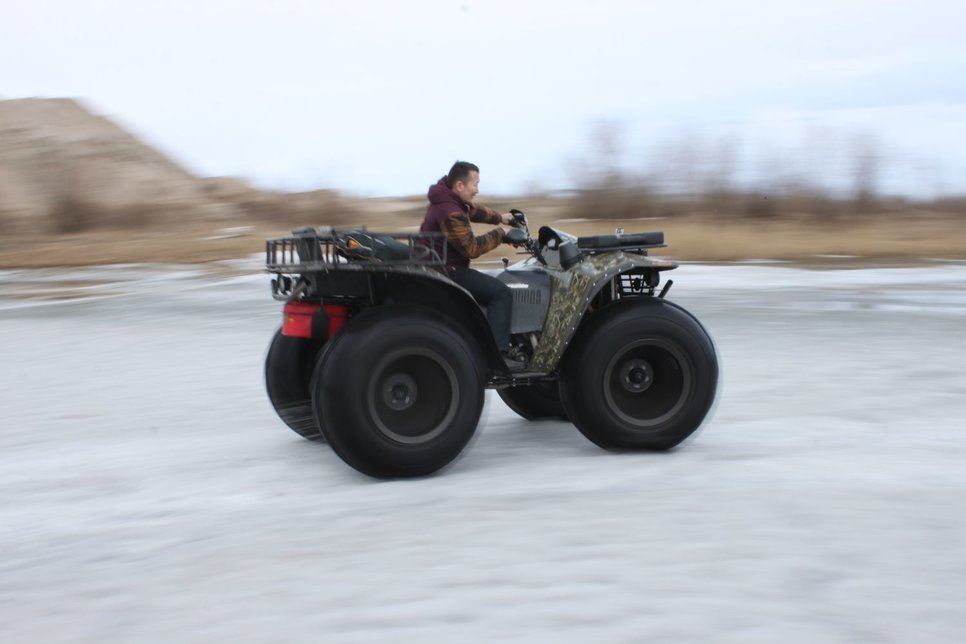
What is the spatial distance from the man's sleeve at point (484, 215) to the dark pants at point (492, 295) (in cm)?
37

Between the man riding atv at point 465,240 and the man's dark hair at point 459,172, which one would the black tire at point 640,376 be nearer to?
the man riding atv at point 465,240

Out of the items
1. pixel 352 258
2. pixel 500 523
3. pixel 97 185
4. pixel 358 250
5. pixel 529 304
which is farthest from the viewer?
pixel 97 185

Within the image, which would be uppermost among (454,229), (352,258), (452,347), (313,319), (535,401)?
(454,229)

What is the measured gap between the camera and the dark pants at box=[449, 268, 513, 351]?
6254 millimetres

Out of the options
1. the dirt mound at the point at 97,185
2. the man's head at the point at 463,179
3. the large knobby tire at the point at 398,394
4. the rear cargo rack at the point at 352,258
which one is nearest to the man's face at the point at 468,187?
the man's head at the point at 463,179

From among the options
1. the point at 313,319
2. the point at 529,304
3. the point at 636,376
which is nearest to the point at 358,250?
the point at 313,319

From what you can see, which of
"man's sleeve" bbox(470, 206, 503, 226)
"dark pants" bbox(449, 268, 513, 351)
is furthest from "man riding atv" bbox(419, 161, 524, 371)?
"man's sleeve" bbox(470, 206, 503, 226)

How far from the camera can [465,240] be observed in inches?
245

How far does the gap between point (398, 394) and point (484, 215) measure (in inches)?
54.2

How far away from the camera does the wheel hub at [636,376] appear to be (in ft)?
20.7

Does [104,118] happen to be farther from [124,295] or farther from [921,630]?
[921,630]

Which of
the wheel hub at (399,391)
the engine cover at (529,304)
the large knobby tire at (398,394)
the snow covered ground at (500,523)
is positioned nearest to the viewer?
the snow covered ground at (500,523)

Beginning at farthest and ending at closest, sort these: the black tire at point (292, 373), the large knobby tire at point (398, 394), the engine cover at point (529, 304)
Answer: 1. the black tire at point (292, 373)
2. the engine cover at point (529, 304)
3. the large knobby tire at point (398, 394)

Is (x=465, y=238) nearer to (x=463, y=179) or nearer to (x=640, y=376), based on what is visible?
(x=463, y=179)
